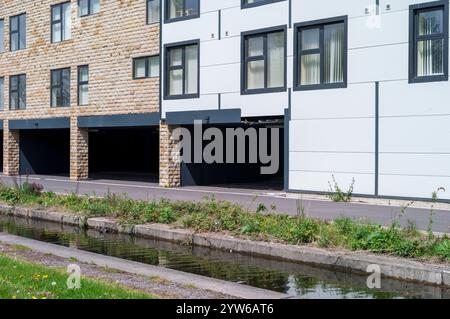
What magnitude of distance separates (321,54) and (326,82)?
2.84 ft

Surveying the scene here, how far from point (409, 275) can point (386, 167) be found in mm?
8562

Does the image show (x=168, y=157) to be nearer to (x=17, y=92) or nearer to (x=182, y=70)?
(x=182, y=70)

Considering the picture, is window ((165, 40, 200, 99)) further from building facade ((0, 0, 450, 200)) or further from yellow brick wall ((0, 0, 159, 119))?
yellow brick wall ((0, 0, 159, 119))

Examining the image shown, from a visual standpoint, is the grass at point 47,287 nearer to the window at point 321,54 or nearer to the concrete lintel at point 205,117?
the window at point 321,54

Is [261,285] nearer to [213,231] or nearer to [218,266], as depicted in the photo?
[218,266]

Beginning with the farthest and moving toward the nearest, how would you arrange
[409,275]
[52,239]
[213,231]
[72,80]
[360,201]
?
1. [72,80]
2. [360,201]
3. [52,239]
4. [213,231]
5. [409,275]

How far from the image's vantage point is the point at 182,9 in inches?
878

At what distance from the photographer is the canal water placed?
805cm

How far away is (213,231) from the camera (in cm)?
1185

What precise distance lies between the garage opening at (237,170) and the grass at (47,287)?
1438cm

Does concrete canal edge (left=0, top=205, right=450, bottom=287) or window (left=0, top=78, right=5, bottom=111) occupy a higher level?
window (left=0, top=78, right=5, bottom=111)

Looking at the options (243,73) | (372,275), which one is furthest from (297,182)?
(372,275)

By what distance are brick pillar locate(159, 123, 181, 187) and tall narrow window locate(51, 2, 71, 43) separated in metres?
7.99

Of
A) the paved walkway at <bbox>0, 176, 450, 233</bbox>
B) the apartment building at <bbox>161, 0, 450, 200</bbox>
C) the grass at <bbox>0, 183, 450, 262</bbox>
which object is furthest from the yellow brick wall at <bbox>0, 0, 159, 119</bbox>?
the grass at <bbox>0, 183, 450, 262</bbox>
